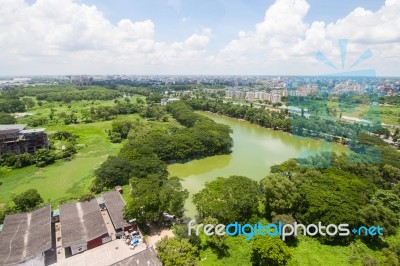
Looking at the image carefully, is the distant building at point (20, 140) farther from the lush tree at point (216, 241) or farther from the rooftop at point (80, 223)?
the lush tree at point (216, 241)

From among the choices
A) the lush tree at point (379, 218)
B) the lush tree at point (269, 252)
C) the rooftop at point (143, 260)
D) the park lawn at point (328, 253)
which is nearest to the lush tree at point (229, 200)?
the lush tree at point (269, 252)

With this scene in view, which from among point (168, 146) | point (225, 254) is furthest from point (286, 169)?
point (168, 146)

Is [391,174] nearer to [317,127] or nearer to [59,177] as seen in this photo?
[317,127]

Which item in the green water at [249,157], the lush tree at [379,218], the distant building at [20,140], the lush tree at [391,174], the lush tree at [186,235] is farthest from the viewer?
the distant building at [20,140]

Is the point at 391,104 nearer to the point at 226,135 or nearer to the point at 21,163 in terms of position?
the point at 226,135

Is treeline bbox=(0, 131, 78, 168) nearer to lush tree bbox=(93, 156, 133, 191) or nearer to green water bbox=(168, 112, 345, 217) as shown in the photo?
lush tree bbox=(93, 156, 133, 191)

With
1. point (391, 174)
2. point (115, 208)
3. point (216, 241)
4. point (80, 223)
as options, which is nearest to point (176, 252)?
point (216, 241)

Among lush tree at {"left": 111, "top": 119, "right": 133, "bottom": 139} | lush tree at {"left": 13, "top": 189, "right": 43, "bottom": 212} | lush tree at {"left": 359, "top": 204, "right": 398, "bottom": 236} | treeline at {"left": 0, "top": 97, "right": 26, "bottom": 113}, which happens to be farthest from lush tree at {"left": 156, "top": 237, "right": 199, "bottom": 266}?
treeline at {"left": 0, "top": 97, "right": 26, "bottom": 113}
